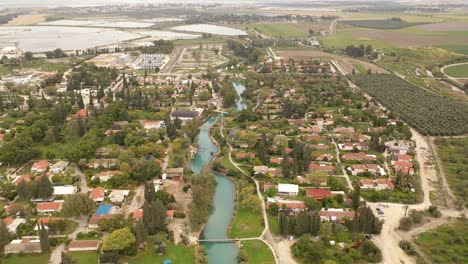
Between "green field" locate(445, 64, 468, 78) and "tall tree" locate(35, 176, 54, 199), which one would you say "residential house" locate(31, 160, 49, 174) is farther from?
"green field" locate(445, 64, 468, 78)

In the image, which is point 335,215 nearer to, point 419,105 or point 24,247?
point 24,247

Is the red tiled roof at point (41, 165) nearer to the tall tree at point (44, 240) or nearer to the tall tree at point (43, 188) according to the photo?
the tall tree at point (43, 188)

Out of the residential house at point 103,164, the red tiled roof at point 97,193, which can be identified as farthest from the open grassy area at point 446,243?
the residential house at point 103,164

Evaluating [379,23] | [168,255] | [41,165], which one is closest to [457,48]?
[379,23]

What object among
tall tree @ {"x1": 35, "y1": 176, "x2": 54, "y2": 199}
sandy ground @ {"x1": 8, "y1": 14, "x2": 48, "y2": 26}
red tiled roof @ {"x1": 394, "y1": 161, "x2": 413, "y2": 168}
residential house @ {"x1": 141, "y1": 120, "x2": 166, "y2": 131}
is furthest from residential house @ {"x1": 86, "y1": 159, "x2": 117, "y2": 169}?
sandy ground @ {"x1": 8, "y1": 14, "x2": 48, "y2": 26}

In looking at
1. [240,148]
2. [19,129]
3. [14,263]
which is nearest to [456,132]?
[240,148]
